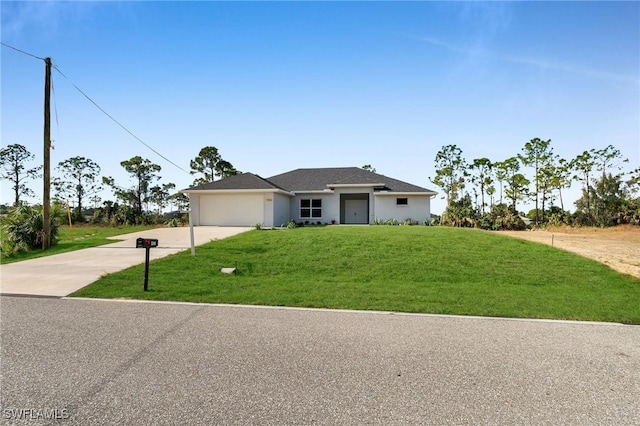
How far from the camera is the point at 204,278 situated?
870cm

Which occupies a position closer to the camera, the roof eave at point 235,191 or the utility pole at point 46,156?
the utility pole at point 46,156

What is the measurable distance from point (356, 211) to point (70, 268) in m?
19.2

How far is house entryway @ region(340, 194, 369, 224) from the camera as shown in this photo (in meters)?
25.8

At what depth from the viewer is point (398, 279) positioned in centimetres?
892

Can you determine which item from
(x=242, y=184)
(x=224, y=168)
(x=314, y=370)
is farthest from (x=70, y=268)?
(x=224, y=168)

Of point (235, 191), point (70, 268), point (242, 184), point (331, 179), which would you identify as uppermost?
point (331, 179)

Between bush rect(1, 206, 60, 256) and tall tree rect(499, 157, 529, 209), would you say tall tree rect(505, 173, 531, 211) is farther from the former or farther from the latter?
bush rect(1, 206, 60, 256)

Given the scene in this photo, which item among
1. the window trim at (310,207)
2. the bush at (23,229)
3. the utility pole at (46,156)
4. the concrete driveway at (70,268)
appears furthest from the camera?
the window trim at (310,207)


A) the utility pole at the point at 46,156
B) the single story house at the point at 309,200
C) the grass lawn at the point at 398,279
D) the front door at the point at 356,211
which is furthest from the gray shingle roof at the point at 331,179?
the utility pole at the point at 46,156

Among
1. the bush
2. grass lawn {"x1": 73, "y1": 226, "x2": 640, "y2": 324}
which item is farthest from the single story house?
grass lawn {"x1": 73, "y1": 226, "x2": 640, "y2": 324}

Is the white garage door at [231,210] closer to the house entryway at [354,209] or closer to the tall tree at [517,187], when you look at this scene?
the house entryway at [354,209]

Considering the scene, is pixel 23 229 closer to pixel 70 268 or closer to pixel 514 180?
pixel 70 268

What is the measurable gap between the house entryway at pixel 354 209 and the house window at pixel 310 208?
7.40ft

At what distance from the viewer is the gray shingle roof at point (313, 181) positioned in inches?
880
